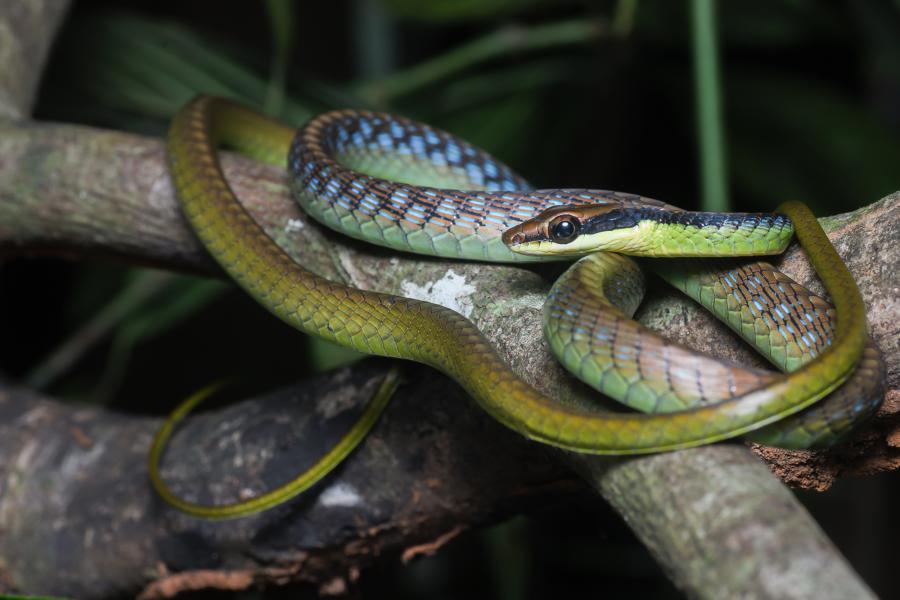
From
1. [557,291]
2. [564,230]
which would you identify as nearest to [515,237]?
[564,230]

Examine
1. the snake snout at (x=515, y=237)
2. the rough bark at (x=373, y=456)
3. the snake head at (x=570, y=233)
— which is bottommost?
the rough bark at (x=373, y=456)

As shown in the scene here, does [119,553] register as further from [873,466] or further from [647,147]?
[647,147]

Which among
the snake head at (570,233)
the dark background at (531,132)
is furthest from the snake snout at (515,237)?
the dark background at (531,132)

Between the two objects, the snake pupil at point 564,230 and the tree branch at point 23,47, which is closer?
the snake pupil at point 564,230

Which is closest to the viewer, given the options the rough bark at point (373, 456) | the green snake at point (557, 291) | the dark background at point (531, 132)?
the rough bark at point (373, 456)

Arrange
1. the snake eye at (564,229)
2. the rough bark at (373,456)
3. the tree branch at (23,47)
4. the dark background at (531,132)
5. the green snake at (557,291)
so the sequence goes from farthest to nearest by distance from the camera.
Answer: the dark background at (531,132), the tree branch at (23,47), the snake eye at (564,229), the green snake at (557,291), the rough bark at (373,456)

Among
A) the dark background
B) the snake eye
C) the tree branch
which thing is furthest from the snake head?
the tree branch

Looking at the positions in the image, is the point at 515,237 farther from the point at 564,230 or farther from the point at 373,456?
the point at 373,456

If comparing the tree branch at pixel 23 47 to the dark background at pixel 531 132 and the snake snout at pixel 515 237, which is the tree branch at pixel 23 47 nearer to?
the dark background at pixel 531 132

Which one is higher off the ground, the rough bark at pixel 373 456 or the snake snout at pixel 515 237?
the snake snout at pixel 515 237
